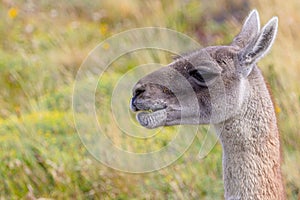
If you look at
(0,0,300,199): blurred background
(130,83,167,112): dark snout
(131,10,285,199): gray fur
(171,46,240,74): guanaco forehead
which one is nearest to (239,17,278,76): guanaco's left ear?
(131,10,285,199): gray fur

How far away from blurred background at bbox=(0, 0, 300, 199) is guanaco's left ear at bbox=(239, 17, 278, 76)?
1.63 m

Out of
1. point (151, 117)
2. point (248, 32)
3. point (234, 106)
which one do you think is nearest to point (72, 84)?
point (248, 32)

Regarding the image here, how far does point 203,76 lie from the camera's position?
4.11 metres

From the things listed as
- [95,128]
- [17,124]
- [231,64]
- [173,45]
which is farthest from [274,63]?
[231,64]

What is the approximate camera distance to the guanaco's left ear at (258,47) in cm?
392

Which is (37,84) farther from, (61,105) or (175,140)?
(175,140)

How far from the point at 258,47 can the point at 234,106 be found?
330 mm

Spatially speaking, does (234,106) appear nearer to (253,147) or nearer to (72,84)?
(253,147)

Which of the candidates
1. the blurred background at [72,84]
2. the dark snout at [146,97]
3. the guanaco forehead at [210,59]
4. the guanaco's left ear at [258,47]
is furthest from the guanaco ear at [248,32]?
the blurred background at [72,84]

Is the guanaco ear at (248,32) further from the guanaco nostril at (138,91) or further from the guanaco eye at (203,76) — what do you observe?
the guanaco nostril at (138,91)

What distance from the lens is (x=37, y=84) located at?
25.7 ft

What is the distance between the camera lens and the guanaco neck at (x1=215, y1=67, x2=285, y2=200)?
401cm

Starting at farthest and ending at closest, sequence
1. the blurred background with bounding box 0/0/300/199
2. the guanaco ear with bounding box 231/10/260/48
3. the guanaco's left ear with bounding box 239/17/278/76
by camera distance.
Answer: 1. the blurred background with bounding box 0/0/300/199
2. the guanaco ear with bounding box 231/10/260/48
3. the guanaco's left ear with bounding box 239/17/278/76

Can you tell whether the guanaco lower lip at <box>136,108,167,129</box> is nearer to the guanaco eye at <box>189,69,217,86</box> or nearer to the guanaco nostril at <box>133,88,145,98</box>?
the guanaco nostril at <box>133,88,145,98</box>
